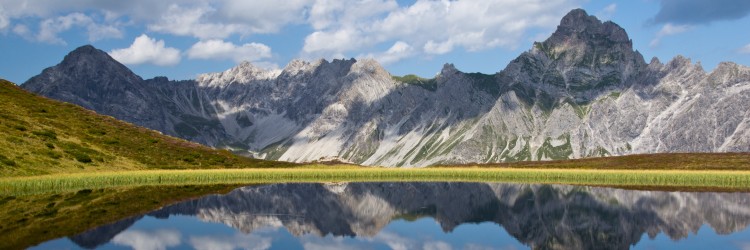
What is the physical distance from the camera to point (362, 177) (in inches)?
4734

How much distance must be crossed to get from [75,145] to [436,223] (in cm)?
9280

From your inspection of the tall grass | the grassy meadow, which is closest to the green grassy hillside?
the grassy meadow

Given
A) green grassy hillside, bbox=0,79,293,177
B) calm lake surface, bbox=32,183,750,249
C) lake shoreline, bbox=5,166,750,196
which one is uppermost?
green grassy hillside, bbox=0,79,293,177

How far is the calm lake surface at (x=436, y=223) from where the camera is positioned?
37094mm

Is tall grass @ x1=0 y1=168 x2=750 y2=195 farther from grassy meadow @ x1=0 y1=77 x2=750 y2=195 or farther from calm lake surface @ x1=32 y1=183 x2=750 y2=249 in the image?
calm lake surface @ x1=32 y1=183 x2=750 y2=249

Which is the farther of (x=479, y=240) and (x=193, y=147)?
(x=193, y=147)

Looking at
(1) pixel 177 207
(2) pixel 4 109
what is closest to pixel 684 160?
(1) pixel 177 207

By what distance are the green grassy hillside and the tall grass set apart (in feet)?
33.7

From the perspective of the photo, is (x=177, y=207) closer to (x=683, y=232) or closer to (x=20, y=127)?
(x=683, y=232)

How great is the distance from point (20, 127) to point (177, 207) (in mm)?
77832

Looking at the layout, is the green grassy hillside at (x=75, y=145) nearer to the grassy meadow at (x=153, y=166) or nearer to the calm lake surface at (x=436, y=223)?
the grassy meadow at (x=153, y=166)

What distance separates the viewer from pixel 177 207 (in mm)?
57281

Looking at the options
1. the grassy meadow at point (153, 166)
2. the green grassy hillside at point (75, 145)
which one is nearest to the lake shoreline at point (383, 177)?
the grassy meadow at point (153, 166)

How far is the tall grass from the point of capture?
84.8m
